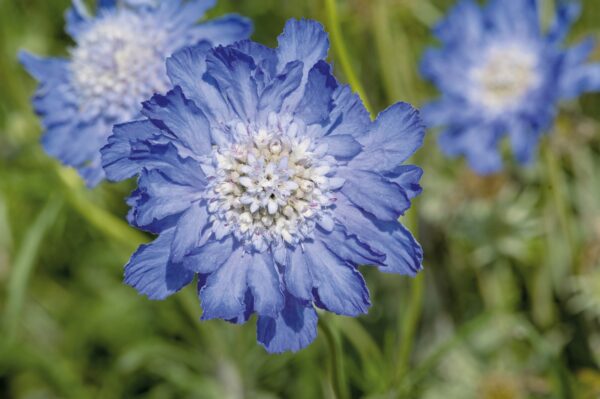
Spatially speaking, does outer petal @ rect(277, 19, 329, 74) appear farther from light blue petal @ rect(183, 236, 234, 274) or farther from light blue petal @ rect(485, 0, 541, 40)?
light blue petal @ rect(485, 0, 541, 40)

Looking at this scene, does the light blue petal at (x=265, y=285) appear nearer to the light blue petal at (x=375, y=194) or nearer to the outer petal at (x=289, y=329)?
the outer petal at (x=289, y=329)

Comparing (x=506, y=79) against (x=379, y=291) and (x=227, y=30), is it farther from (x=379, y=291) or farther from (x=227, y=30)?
(x=227, y=30)

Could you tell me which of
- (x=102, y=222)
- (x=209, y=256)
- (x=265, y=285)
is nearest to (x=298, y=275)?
(x=265, y=285)

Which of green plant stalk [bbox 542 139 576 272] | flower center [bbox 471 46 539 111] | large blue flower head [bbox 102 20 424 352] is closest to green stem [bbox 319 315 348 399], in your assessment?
large blue flower head [bbox 102 20 424 352]

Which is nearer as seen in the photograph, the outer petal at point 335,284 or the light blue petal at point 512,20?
the outer petal at point 335,284

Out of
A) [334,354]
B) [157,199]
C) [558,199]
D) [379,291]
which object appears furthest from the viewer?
[379,291]

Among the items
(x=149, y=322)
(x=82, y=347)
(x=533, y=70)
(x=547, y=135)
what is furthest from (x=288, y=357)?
(x=533, y=70)

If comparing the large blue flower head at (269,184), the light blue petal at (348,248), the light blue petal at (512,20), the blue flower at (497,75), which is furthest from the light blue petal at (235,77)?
the light blue petal at (512,20)
